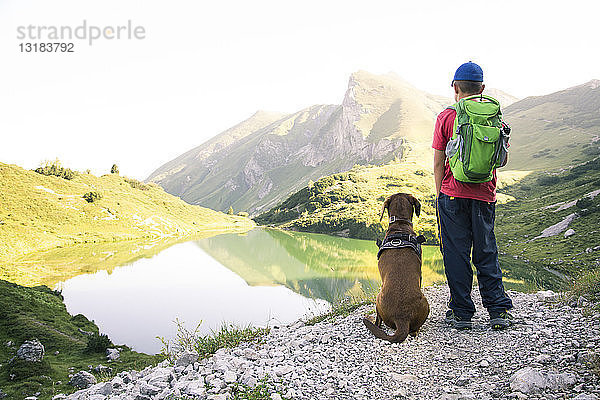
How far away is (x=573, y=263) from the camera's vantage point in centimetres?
2114

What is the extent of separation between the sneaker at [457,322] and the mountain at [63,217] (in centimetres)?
3347

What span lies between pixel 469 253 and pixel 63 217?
211ft

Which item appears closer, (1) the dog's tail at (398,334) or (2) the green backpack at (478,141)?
(2) the green backpack at (478,141)

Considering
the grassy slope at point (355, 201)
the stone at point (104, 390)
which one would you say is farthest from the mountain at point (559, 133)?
the stone at point (104, 390)

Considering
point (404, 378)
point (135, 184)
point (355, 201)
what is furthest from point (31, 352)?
point (135, 184)

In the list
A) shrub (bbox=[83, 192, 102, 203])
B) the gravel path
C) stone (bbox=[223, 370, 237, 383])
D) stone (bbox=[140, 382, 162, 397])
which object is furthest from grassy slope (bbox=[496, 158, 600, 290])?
shrub (bbox=[83, 192, 102, 203])

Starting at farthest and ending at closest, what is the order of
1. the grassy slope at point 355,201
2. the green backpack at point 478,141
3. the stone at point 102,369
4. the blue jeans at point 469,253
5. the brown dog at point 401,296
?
the grassy slope at point 355,201 → the stone at point 102,369 → the blue jeans at point 469,253 → the brown dog at point 401,296 → the green backpack at point 478,141

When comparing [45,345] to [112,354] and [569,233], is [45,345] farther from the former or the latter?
[569,233]

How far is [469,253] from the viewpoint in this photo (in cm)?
522

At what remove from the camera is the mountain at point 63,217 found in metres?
43.9

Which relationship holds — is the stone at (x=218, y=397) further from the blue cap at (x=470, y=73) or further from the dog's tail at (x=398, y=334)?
the blue cap at (x=470, y=73)

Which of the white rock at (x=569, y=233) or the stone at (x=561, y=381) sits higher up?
the stone at (x=561, y=381)

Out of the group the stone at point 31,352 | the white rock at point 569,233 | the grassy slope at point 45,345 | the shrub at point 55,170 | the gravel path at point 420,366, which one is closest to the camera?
the gravel path at point 420,366

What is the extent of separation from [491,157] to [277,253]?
44.4 m
